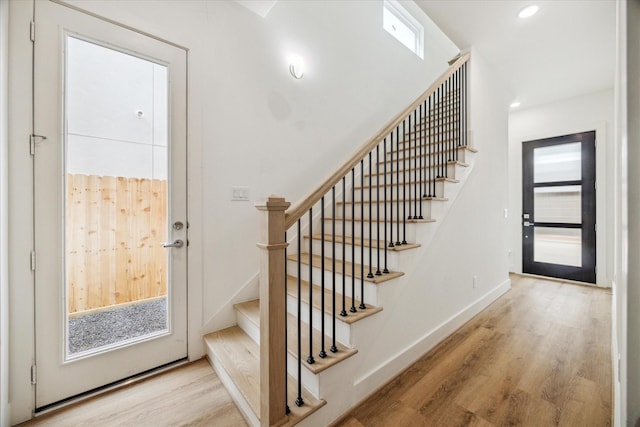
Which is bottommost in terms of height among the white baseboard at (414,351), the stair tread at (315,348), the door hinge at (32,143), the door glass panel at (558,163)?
the white baseboard at (414,351)

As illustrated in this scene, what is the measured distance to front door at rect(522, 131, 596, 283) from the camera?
4105mm

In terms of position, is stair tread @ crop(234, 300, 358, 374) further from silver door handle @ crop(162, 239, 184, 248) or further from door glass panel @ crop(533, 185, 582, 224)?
door glass panel @ crop(533, 185, 582, 224)

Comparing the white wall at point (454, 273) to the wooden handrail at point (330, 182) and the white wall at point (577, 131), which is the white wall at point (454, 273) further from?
the white wall at point (577, 131)

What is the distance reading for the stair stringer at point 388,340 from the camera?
154 centimetres

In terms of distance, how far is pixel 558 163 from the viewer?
4383mm

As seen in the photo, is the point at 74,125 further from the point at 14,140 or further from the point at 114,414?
the point at 114,414

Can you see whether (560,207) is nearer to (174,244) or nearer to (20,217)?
(174,244)

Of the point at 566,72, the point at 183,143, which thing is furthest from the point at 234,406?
the point at 566,72

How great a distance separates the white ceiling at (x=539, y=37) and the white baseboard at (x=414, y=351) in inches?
114

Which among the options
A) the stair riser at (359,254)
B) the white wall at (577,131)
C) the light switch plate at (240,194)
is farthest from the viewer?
the white wall at (577,131)

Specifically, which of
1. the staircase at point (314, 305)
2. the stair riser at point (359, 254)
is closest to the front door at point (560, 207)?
the staircase at point (314, 305)

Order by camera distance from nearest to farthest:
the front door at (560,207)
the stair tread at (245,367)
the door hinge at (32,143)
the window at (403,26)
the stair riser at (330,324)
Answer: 1. the stair tread at (245,367)
2. the door hinge at (32,143)
3. the stair riser at (330,324)
4. the window at (403,26)
5. the front door at (560,207)

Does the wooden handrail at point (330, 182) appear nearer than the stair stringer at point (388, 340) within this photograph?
Yes

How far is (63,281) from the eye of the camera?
163cm
